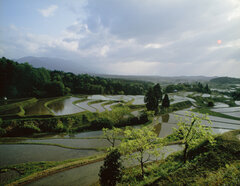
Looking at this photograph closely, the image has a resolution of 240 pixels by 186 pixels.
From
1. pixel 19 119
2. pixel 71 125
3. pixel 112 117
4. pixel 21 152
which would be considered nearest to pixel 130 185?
pixel 21 152

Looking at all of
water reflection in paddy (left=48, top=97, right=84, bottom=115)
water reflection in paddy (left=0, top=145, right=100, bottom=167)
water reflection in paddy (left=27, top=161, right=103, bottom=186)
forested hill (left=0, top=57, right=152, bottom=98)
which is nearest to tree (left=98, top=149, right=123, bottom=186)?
water reflection in paddy (left=27, top=161, right=103, bottom=186)

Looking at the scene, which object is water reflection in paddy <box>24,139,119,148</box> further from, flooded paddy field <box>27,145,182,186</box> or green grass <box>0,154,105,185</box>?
flooded paddy field <box>27,145,182,186</box>

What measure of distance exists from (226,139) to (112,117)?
21.4 metres

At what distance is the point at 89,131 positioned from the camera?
2623 centimetres

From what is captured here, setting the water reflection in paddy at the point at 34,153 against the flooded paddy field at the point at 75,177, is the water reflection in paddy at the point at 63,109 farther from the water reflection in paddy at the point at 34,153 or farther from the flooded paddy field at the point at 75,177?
the flooded paddy field at the point at 75,177

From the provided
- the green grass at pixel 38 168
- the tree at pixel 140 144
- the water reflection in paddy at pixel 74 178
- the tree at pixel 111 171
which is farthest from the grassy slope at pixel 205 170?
the green grass at pixel 38 168

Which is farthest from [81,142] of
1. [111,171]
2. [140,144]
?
[140,144]

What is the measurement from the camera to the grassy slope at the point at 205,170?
698 centimetres

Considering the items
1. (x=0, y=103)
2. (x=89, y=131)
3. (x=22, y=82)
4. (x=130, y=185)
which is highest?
(x=22, y=82)

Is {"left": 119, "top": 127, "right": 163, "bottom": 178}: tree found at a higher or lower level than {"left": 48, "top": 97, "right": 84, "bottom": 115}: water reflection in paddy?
higher

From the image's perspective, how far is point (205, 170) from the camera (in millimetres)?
8867

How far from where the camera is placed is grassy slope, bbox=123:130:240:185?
6.98 m

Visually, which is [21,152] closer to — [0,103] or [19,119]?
[19,119]

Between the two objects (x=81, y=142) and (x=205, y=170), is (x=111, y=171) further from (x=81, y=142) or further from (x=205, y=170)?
(x=81, y=142)
